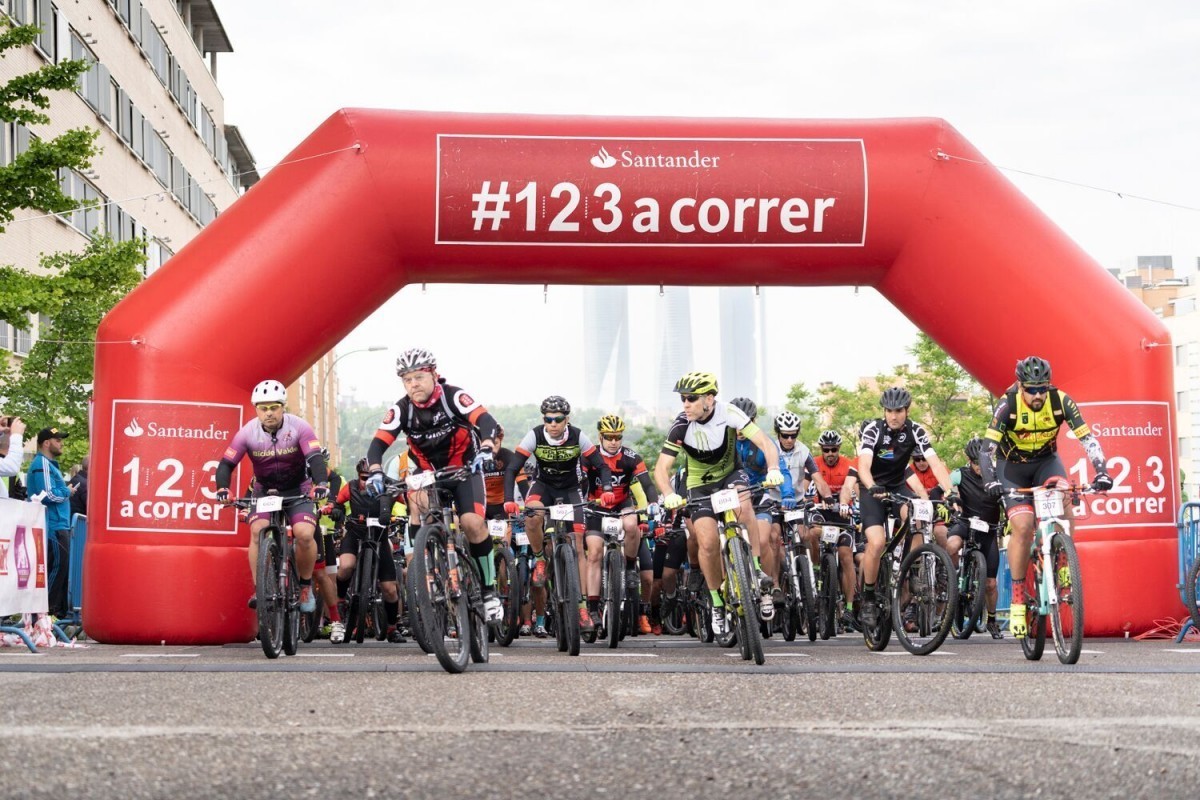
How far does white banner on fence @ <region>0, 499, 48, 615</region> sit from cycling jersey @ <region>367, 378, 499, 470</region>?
369cm

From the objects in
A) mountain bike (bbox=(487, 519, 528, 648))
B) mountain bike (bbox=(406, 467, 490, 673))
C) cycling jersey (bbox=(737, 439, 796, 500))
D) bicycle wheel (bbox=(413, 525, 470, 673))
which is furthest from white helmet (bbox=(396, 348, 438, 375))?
cycling jersey (bbox=(737, 439, 796, 500))

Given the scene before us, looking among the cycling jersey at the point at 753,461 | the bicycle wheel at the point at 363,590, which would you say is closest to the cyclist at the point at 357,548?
the bicycle wheel at the point at 363,590

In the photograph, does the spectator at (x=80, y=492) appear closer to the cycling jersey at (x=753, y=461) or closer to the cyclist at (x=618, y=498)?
the cyclist at (x=618, y=498)

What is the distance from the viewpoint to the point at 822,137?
14.6m

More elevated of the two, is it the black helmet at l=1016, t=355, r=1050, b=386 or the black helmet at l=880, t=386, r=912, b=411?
the black helmet at l=880, t=386, r=912, b=411

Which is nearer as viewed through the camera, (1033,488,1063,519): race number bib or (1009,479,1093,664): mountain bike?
(1009,479,1093,664): mountain bike

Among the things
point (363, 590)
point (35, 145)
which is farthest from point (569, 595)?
point (35, 145)

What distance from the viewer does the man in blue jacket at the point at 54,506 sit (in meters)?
15.3

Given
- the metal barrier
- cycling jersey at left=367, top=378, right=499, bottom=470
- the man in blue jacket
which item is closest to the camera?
cycling jersey at left=367, top=378, right=499, bottom=470

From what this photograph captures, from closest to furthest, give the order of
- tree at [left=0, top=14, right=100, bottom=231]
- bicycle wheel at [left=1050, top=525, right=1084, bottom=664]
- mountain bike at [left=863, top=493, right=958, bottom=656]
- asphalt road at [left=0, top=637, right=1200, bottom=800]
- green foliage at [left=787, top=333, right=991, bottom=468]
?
asphalt road at [left=0, top=637, right=1200, bottom=800] < bicycle wheel at [left=1050, top=525, right=1084, bottom=664] < mountain bike at [left=863, top=493, right=958, bottom=656] < tree at [left=0, top=14, right=100, bottom=231] < green foliage at [left=787, top=333, right=991, bottom=468]

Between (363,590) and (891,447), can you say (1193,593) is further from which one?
(363,590)

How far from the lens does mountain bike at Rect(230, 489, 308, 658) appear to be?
11.2m

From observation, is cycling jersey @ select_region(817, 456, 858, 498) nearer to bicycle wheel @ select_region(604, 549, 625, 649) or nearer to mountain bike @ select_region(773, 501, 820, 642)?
mountain bike @ select_region(773, 501, 820, 642)

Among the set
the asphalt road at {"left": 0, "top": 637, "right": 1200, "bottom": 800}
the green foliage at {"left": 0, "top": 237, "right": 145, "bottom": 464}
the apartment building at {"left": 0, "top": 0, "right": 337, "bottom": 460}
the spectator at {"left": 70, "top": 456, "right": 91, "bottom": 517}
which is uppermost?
the apartment building at {"left": 0, "top": 0, "right": 337, "bottom": 460}
